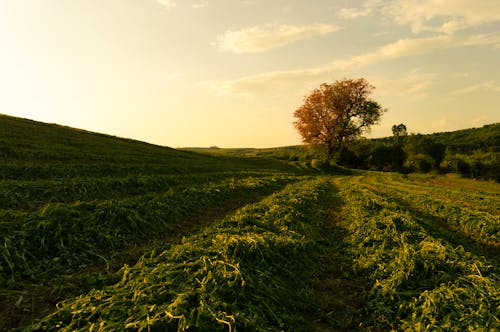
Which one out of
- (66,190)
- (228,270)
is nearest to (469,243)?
(228,270)

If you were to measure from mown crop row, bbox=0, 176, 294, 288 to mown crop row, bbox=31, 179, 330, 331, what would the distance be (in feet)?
6.72

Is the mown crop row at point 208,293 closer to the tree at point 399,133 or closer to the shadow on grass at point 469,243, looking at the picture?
the shadow on grass at point 469,243

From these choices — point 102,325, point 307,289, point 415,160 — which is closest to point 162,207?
point 307,289

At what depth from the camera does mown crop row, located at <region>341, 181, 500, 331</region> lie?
5.61 meters

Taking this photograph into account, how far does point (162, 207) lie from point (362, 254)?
8462 mm

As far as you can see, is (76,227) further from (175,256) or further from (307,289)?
(307,289)

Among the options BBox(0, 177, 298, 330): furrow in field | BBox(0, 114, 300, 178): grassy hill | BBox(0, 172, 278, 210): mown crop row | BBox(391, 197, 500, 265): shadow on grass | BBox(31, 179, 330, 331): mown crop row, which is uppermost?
BBox(0, 114, 300, 178): grassy hill

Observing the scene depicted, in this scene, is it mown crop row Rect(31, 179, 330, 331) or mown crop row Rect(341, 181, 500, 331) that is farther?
mown crop row Rect(341, 181, 500, 331)

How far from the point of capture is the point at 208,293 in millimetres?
5699

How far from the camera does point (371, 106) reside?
203ft

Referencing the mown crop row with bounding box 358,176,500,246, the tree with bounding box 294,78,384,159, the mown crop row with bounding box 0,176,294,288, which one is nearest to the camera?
the mown crop row with bounding box 0,176,294,288

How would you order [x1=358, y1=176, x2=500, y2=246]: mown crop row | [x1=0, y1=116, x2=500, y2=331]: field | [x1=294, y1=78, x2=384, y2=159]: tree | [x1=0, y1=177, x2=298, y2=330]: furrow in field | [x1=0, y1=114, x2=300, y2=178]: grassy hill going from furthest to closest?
[x1=294, y1=78, x2=384, y2=159]: tree
[x1=0, y1=114, x2=300, y2=178]: grassy hill
[x1=358, y1=176, x2=500, y2=246]: mown crop row
[x1=0, y1=177, x2=298, y2=330]: furrow in field
[x1=0, y1=116, x2=500, y2=331]: field

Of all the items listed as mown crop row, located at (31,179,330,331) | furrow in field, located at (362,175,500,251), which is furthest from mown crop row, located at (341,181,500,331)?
furrow in field, located at (362,175,500,251)

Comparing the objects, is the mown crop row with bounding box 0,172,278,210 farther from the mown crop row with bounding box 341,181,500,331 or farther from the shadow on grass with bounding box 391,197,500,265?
the shadow on grass with bounding box 391,197,500,265
